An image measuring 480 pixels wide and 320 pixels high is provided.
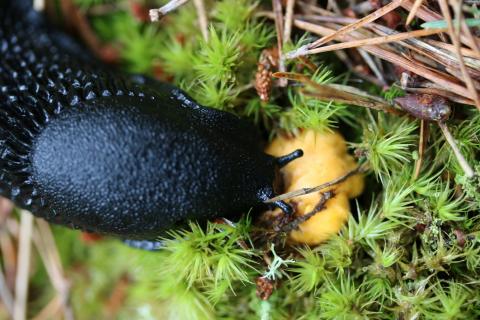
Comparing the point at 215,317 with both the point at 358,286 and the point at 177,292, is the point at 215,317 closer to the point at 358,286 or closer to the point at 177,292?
the point at 177,292

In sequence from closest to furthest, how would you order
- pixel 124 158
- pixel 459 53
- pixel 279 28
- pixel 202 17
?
pixel 459 53, pixel 124 158, pixel 279 28, pixel 202 17

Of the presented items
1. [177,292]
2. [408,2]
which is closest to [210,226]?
[177,292]

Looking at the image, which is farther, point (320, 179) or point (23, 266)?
point (23, 266)

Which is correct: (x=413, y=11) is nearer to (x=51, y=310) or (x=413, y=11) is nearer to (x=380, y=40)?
(x=380, y=40)

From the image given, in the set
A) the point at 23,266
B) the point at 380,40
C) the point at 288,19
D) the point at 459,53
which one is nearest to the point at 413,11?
the point at 380,40

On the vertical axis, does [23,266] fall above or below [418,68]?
below

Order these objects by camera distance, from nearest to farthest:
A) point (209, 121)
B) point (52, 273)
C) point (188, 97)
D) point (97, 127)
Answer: point (97, 127), point (209, 121), point (188, 97), point (52, 273)

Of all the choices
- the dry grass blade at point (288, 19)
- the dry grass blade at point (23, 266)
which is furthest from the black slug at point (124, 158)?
the dry grass blade at point (23, 266)
